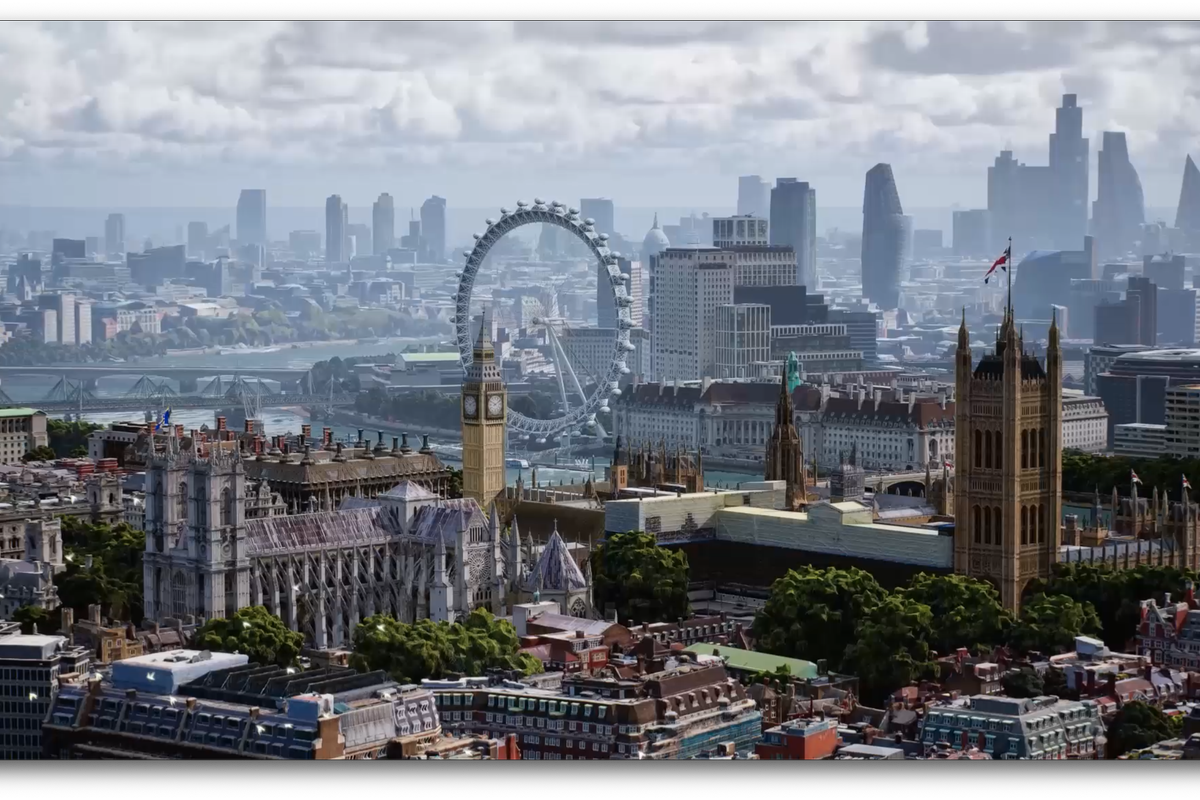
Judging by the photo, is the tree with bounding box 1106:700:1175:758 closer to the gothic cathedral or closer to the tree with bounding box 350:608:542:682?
the tree with bounding box 350:608:542:682

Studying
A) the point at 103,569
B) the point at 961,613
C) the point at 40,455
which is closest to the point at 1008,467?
the point at 961,613

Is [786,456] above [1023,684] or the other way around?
above


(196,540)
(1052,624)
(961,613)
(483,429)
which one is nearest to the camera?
(1052,624)

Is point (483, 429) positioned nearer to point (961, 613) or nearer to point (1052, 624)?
point (961, 613)

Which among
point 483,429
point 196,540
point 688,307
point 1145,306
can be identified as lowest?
point 196,540

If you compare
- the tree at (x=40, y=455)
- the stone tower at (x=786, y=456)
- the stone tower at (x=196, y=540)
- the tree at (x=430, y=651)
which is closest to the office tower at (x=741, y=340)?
the tree at (x=40, y=455)

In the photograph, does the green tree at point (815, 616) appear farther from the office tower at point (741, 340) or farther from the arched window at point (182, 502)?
the office tower at point (741, 340)

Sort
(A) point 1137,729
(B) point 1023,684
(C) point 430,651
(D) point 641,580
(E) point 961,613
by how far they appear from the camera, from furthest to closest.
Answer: (D) point 641,580 < (E) point 961,613 < (C) point 430,651 < (B) point 1023,684 < (A) point 1137,729

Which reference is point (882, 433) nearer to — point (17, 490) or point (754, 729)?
point (17, 490)
